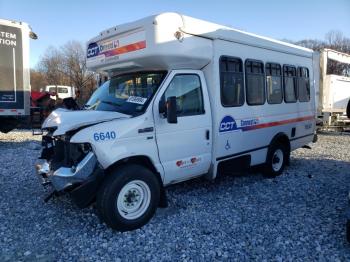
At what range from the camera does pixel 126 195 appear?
4.87 m

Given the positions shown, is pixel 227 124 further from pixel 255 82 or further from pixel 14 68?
pixel 14 68

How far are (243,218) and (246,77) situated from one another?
285cm

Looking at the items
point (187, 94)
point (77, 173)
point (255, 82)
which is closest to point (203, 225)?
point (77, 173)

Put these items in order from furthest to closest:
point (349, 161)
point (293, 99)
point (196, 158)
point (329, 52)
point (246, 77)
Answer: point (329, 52) → point (349, 161) → point (293, 99) → point (246, 77) → point (196, 158)

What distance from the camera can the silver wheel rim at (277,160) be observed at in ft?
25.9

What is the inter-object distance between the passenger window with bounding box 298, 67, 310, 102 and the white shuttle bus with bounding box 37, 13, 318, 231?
1724mm

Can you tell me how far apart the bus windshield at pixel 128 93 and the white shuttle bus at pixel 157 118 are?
20 millimetres

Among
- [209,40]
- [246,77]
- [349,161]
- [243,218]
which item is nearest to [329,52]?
[349,161]

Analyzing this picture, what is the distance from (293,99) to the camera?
8422mm

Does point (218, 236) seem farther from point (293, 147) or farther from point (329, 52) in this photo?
point (329, 52)

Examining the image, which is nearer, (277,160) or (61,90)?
(277,160)

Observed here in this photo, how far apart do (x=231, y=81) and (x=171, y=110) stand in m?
1.94

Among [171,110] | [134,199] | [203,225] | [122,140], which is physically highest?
[171,110]

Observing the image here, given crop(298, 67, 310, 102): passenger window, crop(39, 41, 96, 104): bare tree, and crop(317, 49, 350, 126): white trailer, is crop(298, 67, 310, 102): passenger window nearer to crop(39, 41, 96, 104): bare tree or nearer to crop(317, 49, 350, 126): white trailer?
crop(317, 49, 350, 126): white trailer
